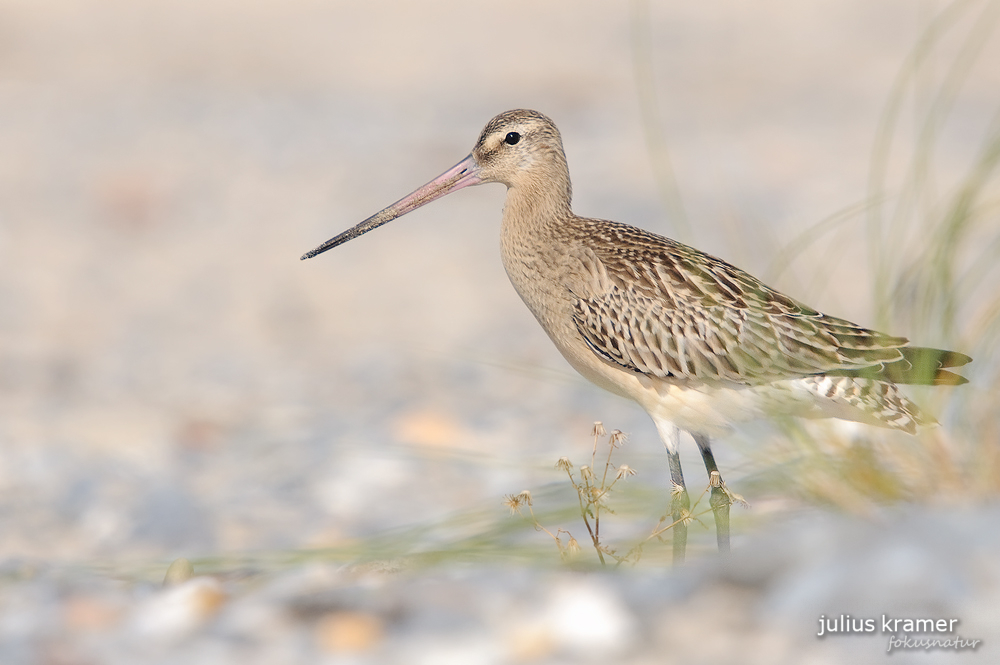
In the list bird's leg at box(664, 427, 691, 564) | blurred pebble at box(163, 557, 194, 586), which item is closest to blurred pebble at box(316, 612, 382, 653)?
blurred pebble at box(163, 557, 194, 586)

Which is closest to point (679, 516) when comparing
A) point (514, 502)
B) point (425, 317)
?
point (514, 502)

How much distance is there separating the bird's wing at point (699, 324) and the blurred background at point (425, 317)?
147 mm

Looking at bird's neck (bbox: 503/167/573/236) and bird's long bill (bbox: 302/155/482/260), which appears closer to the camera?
bird's neck (bbox: 503/167/573/236)

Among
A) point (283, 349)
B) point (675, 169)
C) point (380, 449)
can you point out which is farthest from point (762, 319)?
point (675, 169)

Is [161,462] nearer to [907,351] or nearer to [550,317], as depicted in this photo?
[550,317]

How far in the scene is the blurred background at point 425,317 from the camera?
278 centimetres

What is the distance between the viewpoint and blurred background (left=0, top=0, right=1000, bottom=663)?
278cm

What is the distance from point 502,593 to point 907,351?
171 centimetres

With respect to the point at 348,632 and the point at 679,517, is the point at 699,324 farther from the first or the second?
the point at 348,632

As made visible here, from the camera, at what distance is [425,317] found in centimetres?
800

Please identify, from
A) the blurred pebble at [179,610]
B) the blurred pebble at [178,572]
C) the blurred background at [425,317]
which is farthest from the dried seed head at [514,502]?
the blurred pebble at [178,572]

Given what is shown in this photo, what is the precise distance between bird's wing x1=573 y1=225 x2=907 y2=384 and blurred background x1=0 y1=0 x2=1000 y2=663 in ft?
0.48

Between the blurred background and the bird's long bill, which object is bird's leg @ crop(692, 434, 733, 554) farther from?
the bird's long bill

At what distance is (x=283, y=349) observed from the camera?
7.79 meters
